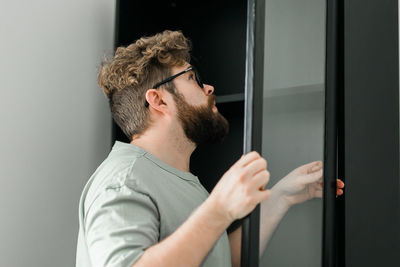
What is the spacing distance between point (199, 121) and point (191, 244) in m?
0.52

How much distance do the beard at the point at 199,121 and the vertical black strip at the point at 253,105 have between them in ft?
1.30

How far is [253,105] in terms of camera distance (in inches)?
34.8

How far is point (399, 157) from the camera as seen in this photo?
1.32m

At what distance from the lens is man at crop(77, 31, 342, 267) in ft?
2.73

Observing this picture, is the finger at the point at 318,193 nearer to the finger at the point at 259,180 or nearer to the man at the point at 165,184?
the man at the point at 165,184

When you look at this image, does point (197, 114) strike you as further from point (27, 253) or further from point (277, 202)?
point (27, 253)

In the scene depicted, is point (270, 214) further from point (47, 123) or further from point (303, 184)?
point (47, 123)

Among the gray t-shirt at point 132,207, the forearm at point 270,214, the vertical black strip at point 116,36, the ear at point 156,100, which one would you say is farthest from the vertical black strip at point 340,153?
the vertical black strip at point 116,36

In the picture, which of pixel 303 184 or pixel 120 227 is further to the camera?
pixel 303 184

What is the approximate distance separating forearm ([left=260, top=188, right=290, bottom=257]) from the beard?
1.23ft

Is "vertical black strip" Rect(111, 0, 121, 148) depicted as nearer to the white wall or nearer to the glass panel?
the white wall

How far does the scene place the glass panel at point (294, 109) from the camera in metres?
0.96

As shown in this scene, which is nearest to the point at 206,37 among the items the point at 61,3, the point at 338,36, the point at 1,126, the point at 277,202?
the point at 61,3

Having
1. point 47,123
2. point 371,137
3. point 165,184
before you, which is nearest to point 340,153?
point 371,137
